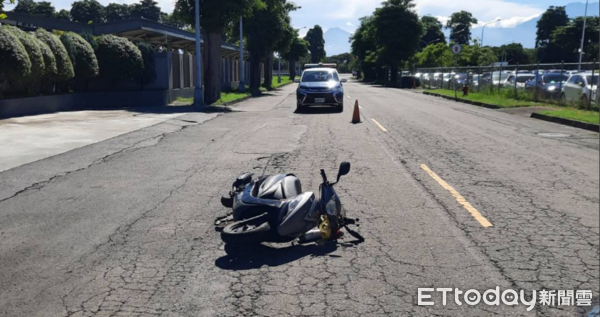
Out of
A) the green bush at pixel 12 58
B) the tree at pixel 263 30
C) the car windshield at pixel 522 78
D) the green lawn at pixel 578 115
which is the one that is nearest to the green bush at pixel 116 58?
the green bush at pixel 12 58

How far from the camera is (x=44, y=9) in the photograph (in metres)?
98.3

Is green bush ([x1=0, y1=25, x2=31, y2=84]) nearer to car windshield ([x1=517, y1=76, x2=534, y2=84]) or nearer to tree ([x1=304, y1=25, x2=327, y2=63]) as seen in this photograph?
car windshield ([x1=517, y1=76, x2=534, y2=84])

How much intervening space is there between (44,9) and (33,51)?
89.9 m

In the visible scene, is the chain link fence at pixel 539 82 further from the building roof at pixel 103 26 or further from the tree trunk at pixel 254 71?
the building roof at pixel 103 26

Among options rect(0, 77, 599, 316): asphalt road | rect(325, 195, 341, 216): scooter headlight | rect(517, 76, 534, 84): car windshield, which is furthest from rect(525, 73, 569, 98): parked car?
rect(325, 195, 341, 216): scooter headlight

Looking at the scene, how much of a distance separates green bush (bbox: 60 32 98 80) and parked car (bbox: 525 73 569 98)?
20030 mm

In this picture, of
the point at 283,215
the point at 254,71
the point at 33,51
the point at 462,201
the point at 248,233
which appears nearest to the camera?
the point at 248,233

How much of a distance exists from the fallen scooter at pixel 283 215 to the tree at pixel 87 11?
111887 millimetres

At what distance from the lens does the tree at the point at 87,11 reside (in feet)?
353

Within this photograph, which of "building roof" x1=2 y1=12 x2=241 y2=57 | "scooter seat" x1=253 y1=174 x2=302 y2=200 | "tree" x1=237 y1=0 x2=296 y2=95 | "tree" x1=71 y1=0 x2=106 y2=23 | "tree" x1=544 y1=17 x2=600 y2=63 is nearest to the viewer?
"scooter seat" x1=253 y1=174 x2=302 y2=200

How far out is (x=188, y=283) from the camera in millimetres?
4480

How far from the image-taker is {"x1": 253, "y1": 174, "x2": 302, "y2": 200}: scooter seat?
17.6 ft

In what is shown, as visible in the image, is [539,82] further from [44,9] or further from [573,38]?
[44,9]

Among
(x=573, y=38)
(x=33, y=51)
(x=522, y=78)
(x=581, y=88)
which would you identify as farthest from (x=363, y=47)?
(x=33, y=51)
